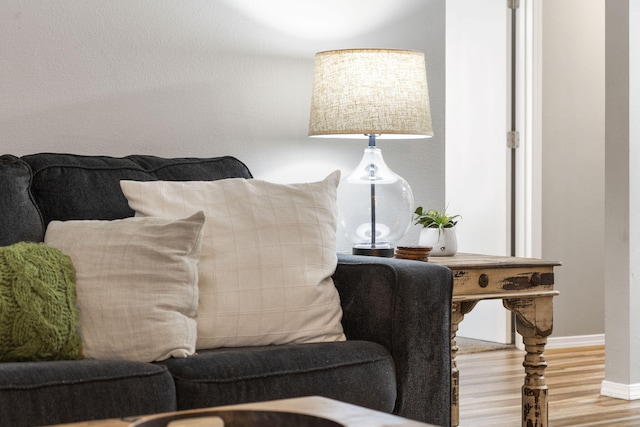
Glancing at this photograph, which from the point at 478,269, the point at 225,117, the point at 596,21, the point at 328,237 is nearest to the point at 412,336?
the point at 328,237

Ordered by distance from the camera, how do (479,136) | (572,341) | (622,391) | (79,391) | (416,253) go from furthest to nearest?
(479,136)
(572,341)
(622,391)
(416,253)
(79,391)

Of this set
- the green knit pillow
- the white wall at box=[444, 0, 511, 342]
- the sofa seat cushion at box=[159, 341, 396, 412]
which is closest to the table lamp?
the sofa seat cushion at box=[159, 341, 396, 412]

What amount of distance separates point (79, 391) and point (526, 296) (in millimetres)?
1596

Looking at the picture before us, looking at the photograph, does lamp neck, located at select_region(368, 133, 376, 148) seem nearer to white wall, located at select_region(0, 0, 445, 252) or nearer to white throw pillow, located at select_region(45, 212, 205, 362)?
white wall, located at select_region(0, 0, 445, 252)

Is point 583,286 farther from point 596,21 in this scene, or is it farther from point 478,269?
point 478,269

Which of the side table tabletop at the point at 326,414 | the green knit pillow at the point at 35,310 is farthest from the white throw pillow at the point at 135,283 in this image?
the side table tabletop at the point at 326,414

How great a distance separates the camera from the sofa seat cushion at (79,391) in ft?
6.06

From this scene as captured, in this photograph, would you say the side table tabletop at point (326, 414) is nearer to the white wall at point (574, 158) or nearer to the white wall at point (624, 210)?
the white wall at point (624, 210)

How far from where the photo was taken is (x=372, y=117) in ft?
9.96

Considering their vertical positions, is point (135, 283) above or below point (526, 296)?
above

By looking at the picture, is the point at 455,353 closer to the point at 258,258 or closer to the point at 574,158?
the point at 258,258

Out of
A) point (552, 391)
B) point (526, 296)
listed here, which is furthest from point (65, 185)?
point (552, 391)

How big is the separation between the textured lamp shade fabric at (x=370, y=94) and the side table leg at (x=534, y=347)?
0.66 metres

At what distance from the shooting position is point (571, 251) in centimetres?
534
